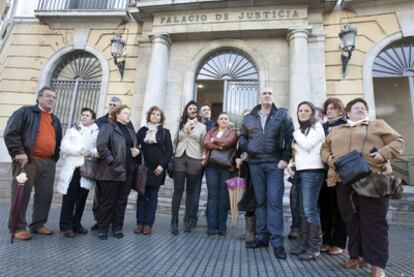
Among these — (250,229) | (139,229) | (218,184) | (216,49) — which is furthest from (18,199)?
(216,49)

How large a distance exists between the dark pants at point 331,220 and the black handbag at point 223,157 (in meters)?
1.38

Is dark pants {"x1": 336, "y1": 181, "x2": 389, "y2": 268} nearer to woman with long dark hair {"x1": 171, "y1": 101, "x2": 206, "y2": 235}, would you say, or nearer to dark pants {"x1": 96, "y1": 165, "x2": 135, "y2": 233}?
woman with long dark hair {"x1": 171, "y1": 101, "x2": 206, "y2": 235}

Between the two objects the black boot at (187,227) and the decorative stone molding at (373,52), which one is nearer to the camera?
the black boot at (187,227)

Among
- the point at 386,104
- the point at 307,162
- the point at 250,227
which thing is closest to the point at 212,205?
the point at 250,227

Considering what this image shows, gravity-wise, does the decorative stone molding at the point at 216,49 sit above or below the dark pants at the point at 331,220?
above

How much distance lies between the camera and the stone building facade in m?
8.58

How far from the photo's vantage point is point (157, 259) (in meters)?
3.00

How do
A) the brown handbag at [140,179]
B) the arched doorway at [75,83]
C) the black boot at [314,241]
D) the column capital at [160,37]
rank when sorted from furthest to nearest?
the arched doorway at [75,83] → the column capital at [160,37] → the brown handbag at [140,179] → the black boot at [314,241]

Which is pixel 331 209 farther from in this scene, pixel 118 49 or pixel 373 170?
pixel 118 49

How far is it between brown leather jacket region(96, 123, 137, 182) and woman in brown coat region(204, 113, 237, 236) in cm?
131

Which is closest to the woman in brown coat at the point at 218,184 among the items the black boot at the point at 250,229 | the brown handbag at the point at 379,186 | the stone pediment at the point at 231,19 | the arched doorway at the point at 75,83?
the black boot at the point at 250,229

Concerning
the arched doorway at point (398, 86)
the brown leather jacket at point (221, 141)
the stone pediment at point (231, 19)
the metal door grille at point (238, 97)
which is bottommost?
the brown leather jacket at point (221, 141)

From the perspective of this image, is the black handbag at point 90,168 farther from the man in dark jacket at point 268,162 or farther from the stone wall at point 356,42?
the stone wall at point 356,42

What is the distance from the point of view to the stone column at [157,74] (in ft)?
29.2
